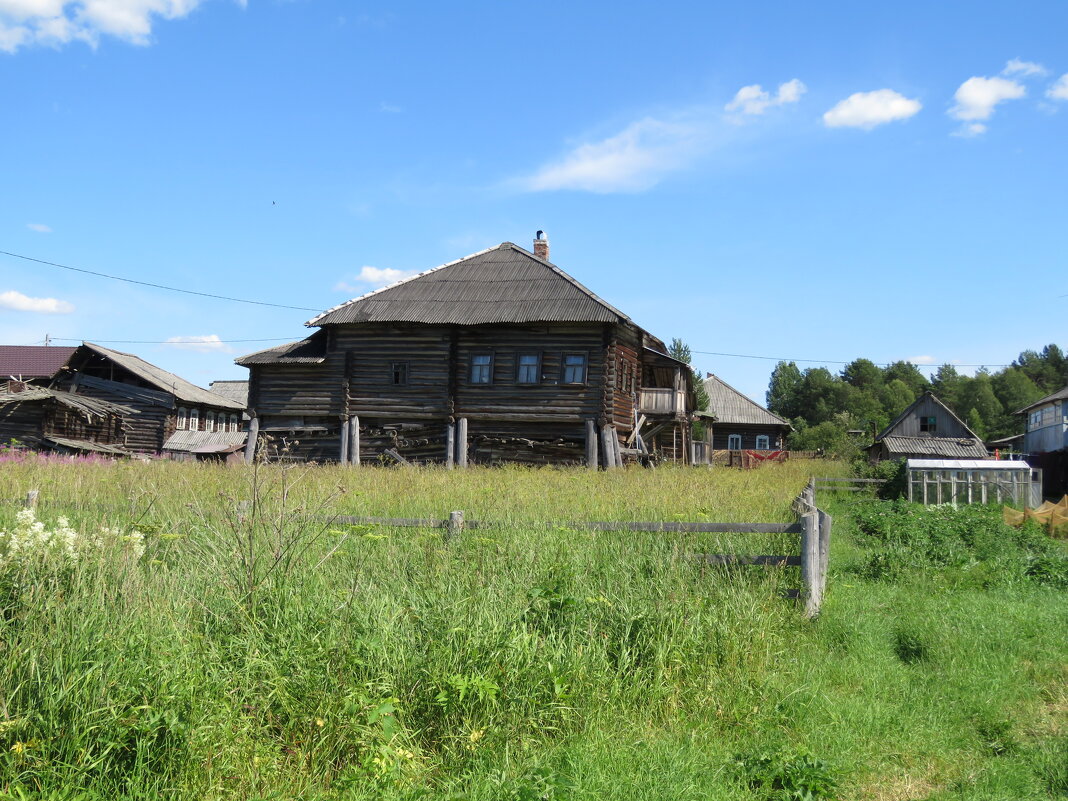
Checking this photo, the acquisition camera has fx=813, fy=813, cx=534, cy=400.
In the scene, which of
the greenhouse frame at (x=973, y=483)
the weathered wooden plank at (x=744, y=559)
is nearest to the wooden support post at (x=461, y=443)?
the greenhouse frame at (x=973, y=483)

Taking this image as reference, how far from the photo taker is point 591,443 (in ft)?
77.0

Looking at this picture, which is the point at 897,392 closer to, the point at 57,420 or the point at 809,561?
the point at 57,420

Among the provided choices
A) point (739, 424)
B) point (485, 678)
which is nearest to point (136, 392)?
point (739, 424)

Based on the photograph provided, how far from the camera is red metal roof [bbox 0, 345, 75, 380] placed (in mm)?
46719

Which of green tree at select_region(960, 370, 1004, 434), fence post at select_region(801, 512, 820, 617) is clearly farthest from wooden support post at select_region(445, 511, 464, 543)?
green tree at select_region(960, 370, 1004, 434)

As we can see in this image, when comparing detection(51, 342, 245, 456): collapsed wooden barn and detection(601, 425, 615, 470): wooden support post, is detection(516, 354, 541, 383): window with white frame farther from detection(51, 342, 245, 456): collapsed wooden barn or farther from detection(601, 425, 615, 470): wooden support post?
detection(51, 342, 245, 456): collapsed wooden barn

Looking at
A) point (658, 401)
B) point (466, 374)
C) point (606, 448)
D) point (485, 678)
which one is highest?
point (466, 374)

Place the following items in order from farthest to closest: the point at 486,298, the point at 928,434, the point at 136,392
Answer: the point at 928,434
the point at 136,392
the point at 486,298

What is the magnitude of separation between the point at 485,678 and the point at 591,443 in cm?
1884

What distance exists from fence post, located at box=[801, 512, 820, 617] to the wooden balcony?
20732mm

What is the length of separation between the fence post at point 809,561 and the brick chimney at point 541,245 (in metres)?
23.5

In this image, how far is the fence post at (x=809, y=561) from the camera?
7.08 meters

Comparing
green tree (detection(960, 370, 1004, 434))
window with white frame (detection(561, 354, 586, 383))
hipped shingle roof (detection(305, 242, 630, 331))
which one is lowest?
window with white frame (detection(561, 354, 586, 383))

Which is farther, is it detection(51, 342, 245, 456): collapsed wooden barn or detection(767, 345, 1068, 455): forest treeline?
detection(767, 345, 1068, 455): forest treeline
